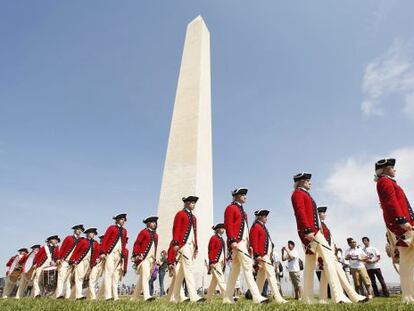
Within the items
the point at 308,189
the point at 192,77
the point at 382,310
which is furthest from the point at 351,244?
the point at 192,77

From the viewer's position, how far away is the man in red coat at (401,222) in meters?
5.58

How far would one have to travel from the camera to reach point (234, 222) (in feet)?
24.3

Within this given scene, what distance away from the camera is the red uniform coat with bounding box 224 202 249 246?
7.30m

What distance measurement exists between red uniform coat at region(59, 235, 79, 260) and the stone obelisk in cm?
679

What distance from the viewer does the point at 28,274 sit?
15.6 metres

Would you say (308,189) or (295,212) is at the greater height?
(308,189)

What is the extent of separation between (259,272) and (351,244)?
5.54 metres

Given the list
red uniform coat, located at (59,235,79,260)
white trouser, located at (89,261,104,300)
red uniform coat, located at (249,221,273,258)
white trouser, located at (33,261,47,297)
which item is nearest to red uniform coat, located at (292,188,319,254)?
red uniform coat, located at (249,221,273,258)

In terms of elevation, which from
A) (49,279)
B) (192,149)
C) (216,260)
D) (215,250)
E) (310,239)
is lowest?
(310,239)

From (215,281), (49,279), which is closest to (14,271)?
(49,279)

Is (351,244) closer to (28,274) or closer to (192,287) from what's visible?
(192,287)

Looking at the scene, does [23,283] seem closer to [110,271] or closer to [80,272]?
[80,272]

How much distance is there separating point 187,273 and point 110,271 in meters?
3.40

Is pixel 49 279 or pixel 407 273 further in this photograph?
pixel 49 279
